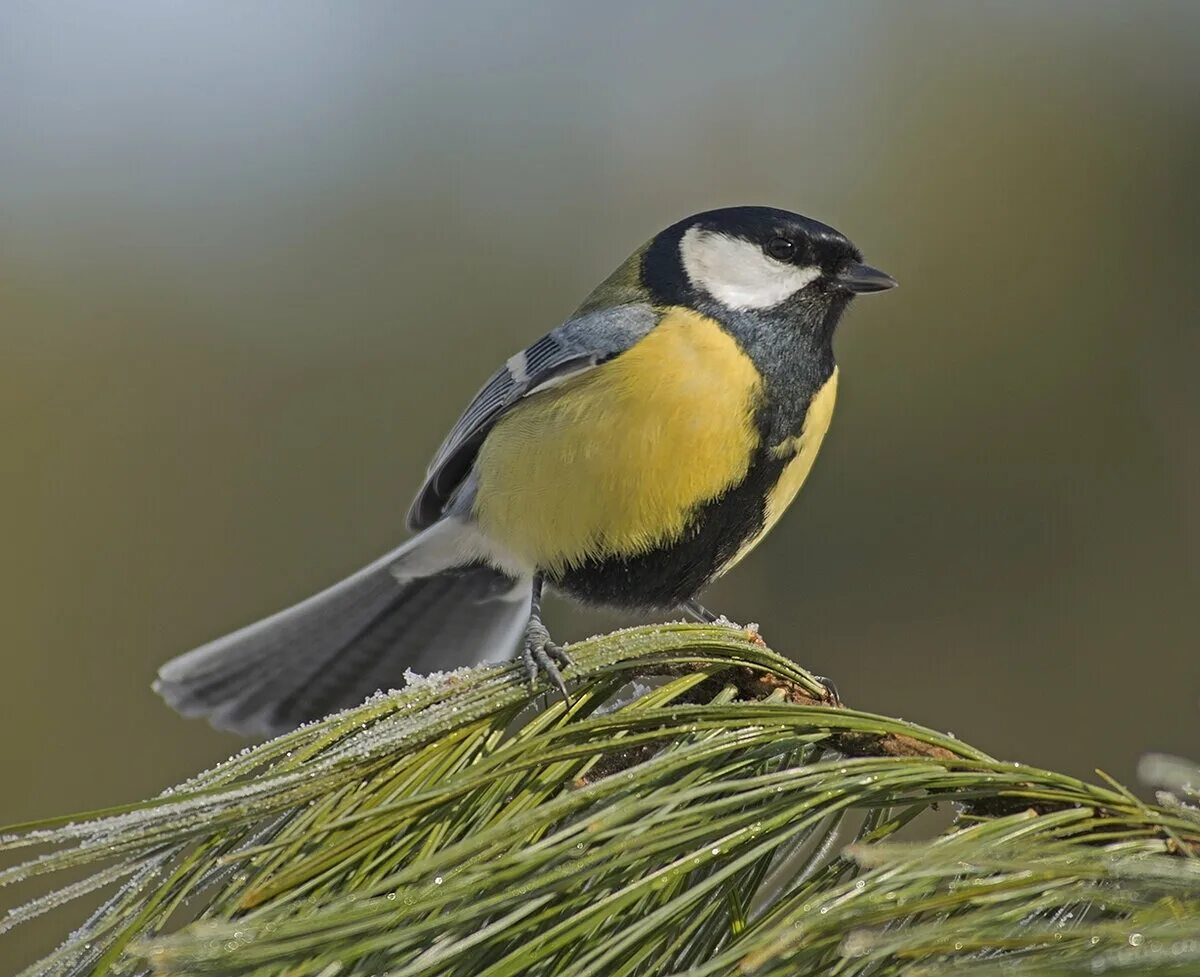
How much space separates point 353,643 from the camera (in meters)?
1.59

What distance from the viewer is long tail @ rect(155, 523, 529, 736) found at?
4.67 feet

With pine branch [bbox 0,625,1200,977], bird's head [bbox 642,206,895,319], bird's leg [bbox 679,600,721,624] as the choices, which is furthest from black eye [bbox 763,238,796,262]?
pine branch [bbox 0,625,1200,977]

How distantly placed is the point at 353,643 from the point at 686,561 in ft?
1.55

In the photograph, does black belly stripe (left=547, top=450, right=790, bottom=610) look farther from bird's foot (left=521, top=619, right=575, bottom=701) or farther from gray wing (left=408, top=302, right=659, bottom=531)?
bird's foot (left=521, top=619, right=575, bottom=701)

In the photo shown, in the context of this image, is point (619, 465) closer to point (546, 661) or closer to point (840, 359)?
point (546, 661)

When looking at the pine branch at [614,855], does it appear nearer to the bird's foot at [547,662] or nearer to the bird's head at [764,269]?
the bird's foot at [547,662]

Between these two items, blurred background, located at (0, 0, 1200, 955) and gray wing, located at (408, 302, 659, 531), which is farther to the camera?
blurred background, located at (0, 0, 1200, 955)

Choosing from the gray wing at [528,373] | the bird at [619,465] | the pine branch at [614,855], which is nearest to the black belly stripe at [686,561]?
the bird at [619,465]

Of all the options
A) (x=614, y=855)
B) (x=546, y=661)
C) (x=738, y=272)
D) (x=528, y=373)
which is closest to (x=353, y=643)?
(x=528, y=373)

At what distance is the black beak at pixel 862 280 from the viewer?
1.50 m

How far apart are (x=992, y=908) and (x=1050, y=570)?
2.30 meters

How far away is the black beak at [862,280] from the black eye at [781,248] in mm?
65

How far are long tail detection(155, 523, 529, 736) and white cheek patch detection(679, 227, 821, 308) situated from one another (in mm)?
463

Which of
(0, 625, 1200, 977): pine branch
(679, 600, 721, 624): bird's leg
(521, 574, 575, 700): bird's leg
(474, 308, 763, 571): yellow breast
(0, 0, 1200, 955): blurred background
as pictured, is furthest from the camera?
(0, 0, 1200, 955): blurred background
